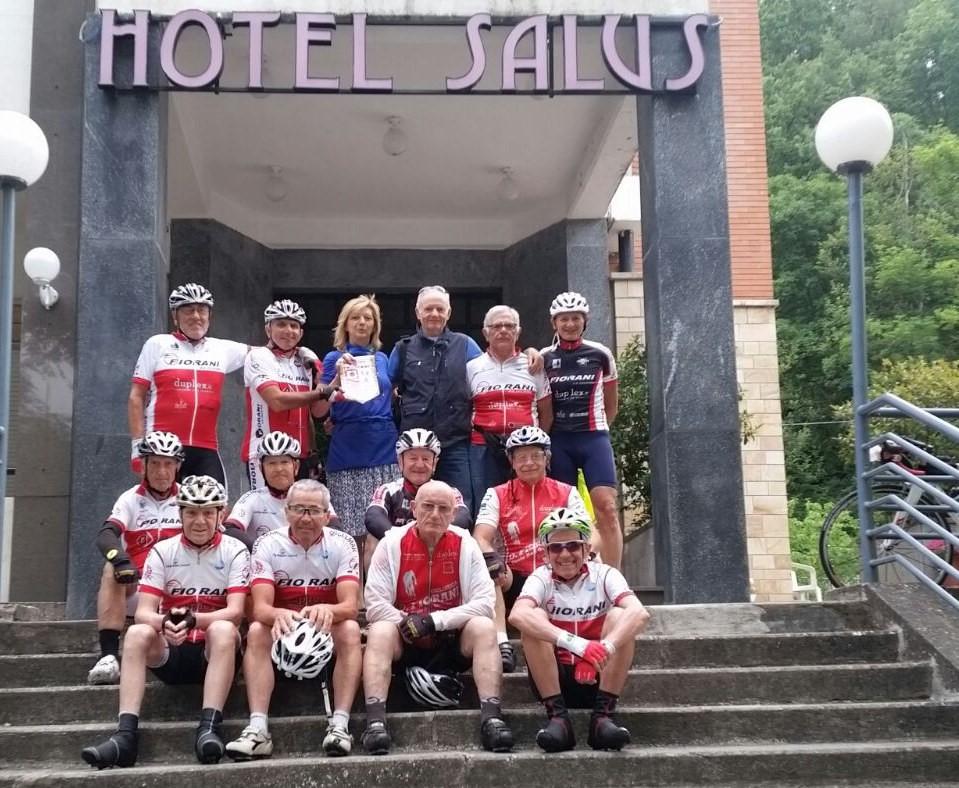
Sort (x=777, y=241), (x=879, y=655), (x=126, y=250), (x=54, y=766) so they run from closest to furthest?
(x=54, y=766) < (x=879, y=655) < (x=126, y=250) < (x=777, y=241)

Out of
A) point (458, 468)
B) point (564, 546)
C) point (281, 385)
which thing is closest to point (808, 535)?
point (458, 468)

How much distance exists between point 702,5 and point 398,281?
16.9 ft

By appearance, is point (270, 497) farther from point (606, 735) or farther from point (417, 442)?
point (606, 735)

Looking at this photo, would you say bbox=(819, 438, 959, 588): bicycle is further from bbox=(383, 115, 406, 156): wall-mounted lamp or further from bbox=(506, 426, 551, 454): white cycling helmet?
bbox=(383, 115, 406, 156): wall-mounted lamp

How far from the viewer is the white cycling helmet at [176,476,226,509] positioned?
19.7ft

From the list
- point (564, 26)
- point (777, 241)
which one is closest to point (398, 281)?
point (564, 26)

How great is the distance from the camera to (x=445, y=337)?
24.9 feet

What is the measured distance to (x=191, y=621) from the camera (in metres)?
5.75

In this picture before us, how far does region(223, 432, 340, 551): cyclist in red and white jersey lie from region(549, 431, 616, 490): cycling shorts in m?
1.54

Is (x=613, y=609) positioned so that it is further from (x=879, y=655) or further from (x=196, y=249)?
(x=196, y=249)

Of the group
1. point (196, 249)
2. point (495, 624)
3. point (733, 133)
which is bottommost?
point (495, 624)

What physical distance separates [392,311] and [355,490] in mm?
6426

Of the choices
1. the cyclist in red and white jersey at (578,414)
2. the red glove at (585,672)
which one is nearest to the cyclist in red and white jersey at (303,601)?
the red glove at (585,672)

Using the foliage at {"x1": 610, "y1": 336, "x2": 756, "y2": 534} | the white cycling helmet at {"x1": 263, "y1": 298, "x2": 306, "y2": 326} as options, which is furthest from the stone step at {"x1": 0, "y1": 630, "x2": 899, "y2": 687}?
the foliage at {"x1": 610, "y1": 336, "x2": 756, "y2": 534}
